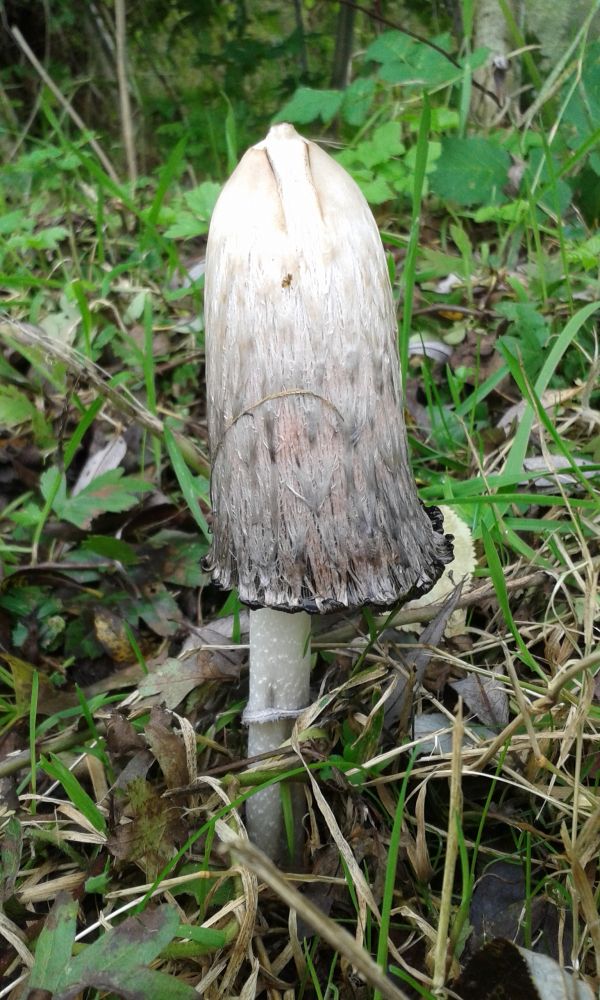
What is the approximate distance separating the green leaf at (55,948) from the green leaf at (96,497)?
0.95 meters

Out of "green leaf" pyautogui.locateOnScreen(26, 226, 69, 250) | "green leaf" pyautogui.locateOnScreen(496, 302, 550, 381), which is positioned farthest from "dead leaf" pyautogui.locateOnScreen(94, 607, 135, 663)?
"green leaf" pyautogui.locateOnScreen(26, 226, 69, 250)

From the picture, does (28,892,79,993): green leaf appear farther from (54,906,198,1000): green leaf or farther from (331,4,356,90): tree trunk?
(331,4,356,90): tree trunk

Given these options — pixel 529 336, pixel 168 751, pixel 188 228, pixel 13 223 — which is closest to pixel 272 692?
pixel 168 751

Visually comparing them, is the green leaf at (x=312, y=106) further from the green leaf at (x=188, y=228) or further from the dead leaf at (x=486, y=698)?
the dead leaf at (x=486, y=698)

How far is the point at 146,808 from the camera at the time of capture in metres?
1.30

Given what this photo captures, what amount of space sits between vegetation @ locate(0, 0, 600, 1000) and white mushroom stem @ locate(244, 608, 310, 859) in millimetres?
62

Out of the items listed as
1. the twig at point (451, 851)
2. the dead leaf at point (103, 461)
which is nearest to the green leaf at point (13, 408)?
the dead leaf at point (103, 461)

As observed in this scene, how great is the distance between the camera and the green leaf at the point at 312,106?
107 inches

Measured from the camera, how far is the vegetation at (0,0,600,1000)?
1177 millimetres

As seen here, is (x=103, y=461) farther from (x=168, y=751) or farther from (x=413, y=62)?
(x=413, y=62)

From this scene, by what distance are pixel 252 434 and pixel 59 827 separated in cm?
90

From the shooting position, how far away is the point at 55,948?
1060 millimetres

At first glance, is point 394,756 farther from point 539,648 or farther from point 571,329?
point 571,329

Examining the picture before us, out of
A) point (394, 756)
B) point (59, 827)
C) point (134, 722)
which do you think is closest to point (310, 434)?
point (394, 756)
